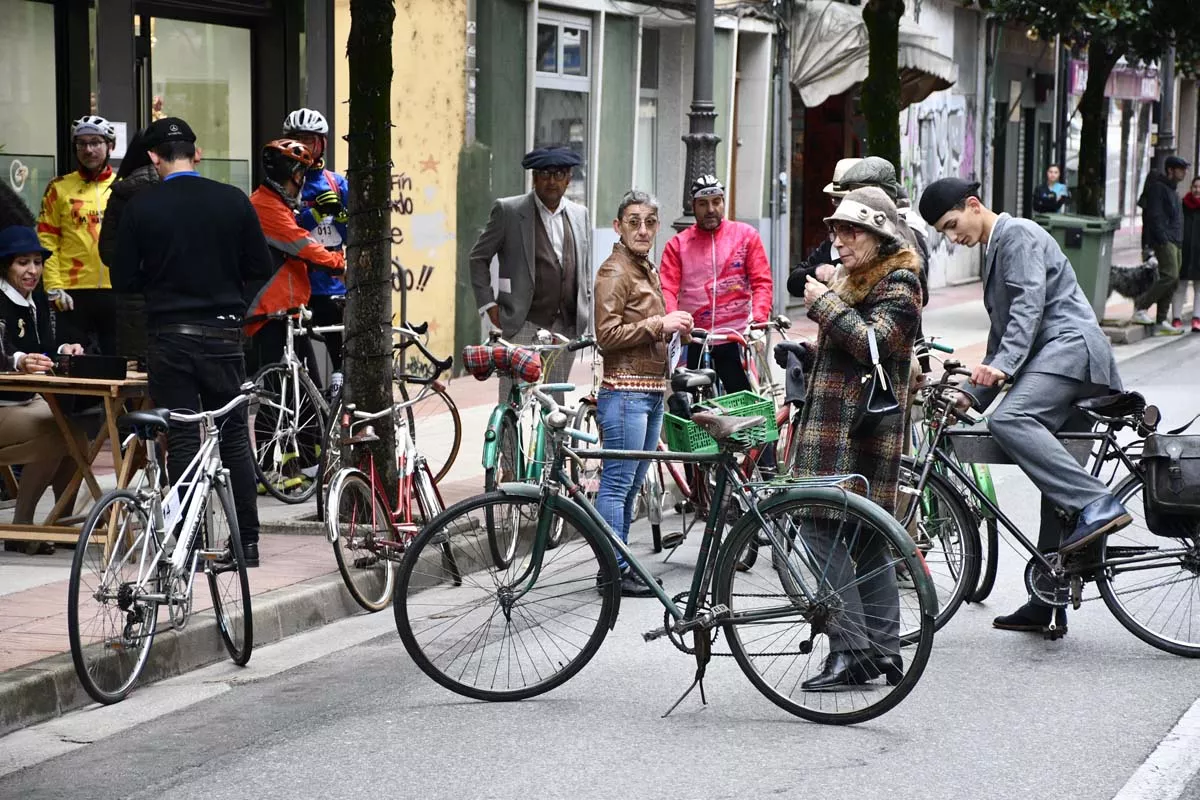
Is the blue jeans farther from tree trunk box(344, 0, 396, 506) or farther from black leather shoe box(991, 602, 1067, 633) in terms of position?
black leather shoe box(991, 602, 1067, 633)

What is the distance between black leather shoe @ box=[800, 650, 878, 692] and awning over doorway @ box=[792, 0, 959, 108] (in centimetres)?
1630

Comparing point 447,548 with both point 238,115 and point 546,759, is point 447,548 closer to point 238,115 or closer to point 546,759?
point 546,759

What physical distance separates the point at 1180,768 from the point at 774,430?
174cm

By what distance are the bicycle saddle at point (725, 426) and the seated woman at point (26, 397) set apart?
146 inches

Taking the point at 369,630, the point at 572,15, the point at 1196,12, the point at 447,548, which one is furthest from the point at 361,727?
the point at 1196,12

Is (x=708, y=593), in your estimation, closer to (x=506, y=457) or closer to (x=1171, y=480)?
(x=1171, y=480)

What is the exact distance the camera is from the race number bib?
10398mm

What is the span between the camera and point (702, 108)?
521 inches

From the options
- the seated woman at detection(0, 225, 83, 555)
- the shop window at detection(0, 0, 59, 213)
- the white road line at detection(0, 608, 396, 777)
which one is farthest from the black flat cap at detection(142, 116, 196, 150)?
the shop window at detection(0, 0, 59, 213)

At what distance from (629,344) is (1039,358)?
184 cm

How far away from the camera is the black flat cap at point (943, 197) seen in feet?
23.2

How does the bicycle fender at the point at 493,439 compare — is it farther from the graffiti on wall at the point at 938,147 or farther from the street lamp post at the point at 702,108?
the graffiti on wall at the point at 938,147

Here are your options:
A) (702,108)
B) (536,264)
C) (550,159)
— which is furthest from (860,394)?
(702,108)

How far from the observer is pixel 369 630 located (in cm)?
758
